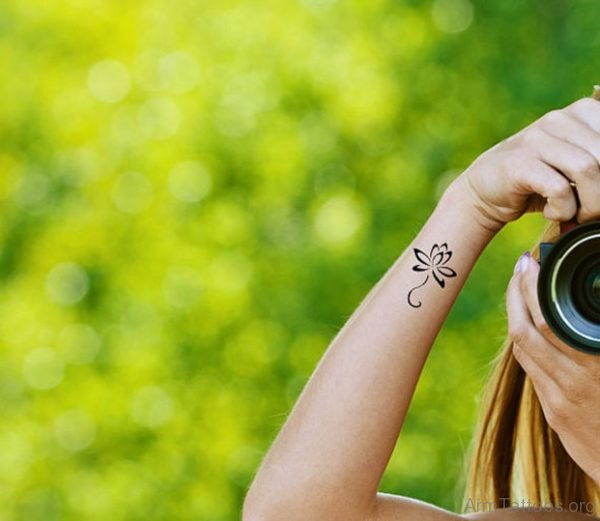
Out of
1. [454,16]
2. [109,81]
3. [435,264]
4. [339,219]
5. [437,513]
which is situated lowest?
[437,513]

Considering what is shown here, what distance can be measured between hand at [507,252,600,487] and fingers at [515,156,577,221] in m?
0.06

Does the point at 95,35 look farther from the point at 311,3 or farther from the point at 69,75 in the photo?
the point at 311,3

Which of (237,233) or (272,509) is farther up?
(237,233)

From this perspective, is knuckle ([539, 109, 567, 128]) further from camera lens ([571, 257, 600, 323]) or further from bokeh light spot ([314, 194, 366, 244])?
bokeh light spot ([314, 194, 366, 244])

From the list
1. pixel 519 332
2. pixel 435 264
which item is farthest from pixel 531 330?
pixel 435 264

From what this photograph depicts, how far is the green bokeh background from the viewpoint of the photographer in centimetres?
449

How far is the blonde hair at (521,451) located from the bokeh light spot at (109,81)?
3.76 metres

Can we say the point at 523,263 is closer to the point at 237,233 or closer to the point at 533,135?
the point at 533,135

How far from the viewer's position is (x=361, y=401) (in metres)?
1.26

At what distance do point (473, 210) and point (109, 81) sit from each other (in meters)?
3.94

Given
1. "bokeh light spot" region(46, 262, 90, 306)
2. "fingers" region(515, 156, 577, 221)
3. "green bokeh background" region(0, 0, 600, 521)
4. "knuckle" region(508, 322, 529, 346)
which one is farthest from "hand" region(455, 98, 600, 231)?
"bokeh light spot" region(46, 262, 90, 306)

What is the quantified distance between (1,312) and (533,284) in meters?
4.03

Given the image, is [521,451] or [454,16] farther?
[454,16]

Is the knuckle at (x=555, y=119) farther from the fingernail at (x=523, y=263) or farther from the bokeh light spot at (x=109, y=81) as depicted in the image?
the bokeh light spot at (x=109, y=81)
